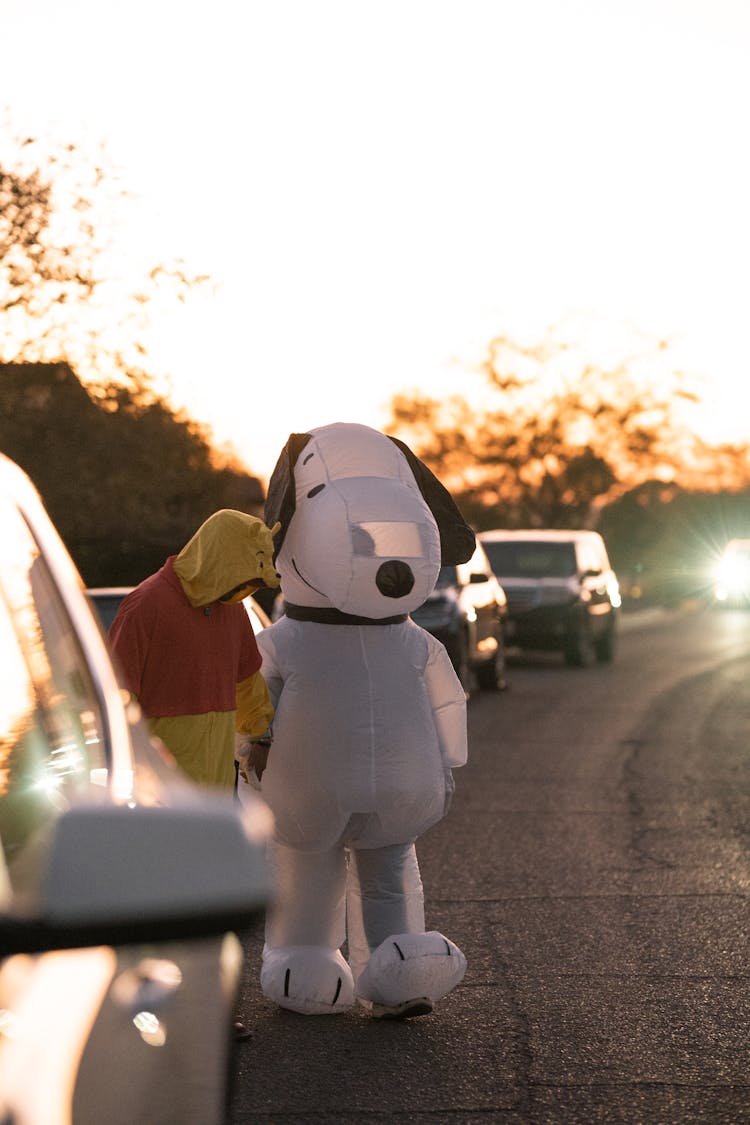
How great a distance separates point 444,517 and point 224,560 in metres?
1.22

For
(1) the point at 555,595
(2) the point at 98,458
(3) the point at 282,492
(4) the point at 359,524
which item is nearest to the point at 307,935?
(4) the point at 359,524

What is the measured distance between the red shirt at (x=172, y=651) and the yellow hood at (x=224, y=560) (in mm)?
53

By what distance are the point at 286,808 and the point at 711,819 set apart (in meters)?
5.01

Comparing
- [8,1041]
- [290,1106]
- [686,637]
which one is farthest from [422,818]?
[686,637]

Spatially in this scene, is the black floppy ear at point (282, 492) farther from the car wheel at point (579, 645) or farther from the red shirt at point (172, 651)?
the car wheel at point (579, 645)

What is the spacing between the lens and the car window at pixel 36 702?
2.00 meters

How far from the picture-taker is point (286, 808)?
591 cm

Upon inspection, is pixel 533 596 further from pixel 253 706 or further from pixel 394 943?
pixel 394 943

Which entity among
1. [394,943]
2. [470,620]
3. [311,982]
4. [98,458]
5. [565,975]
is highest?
[394,943]

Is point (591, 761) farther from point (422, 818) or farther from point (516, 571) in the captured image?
point (516, 571)

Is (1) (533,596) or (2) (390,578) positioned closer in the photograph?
(2) (390,578)

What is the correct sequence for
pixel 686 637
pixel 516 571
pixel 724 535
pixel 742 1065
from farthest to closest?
1. pixel 724 535
2. pixel 686 637
3. pixel 516 571
4. pixel 742 1065

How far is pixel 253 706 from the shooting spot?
5914 mm

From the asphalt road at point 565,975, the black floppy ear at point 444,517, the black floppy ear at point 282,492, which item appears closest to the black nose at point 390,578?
the black floppy ear at point 282,492
